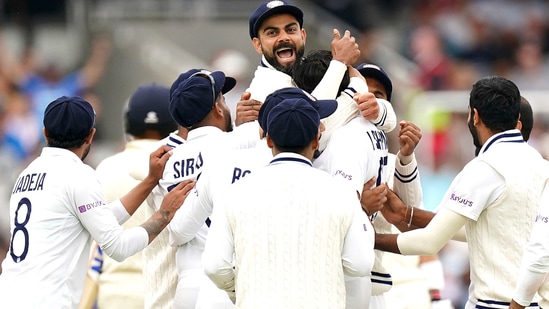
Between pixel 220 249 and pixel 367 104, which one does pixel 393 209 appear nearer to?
pixel 367 104

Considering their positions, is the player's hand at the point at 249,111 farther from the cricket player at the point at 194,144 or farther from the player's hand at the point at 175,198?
the player's hand at the point at 175,198

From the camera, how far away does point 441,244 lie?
6992 millimetres

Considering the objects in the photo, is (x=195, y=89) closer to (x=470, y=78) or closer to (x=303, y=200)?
(x=303, y=200)

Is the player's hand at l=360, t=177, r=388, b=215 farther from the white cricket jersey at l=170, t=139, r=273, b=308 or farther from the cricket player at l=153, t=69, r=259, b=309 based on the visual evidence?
the cricket player at l=153, t=69, r=259, b=309

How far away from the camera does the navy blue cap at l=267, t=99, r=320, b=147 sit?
6.17 metres

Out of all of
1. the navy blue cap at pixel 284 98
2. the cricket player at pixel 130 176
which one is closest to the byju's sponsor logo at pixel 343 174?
the navy blue cap at pixel 284 98

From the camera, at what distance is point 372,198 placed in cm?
701

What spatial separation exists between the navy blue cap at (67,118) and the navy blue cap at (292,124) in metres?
1.36

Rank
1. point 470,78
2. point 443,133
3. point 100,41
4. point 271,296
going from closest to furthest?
Answer: point 271,296 < point 443,133 < point 470,78 < point 100,41

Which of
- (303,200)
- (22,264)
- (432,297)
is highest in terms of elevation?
(303,200)

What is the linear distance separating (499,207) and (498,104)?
58 cm

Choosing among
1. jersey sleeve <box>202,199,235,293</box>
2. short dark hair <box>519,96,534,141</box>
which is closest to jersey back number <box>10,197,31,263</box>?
jersey sleeve <box>202,199,235,293</box>

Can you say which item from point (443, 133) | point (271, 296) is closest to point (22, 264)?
point (271, 296)

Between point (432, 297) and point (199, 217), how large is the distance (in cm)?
277
